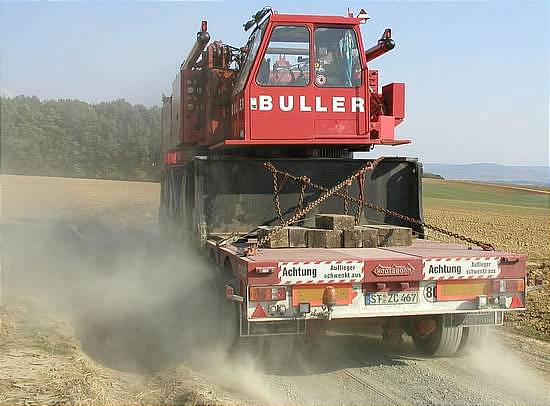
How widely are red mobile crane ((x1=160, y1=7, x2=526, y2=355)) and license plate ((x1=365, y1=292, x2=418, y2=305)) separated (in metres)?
0.01

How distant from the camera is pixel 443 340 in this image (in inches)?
276

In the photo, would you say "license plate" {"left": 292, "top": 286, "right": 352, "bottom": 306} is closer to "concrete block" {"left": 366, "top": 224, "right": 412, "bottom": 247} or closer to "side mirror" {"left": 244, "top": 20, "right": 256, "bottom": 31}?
"concrete block" {"left": 366, "top": 224, "right": 412, "bottom": 247}

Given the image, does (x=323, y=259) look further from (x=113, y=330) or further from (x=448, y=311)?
(x=113, y=330)

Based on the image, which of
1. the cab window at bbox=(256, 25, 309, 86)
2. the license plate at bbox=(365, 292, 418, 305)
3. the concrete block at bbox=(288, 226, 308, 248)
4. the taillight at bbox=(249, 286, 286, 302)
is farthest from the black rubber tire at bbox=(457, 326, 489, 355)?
the cab window at bbox=(256, 25, 309, 86)

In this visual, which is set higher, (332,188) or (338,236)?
(332,188)

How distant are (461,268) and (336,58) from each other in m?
3.12

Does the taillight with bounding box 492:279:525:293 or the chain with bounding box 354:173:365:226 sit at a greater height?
the chain with bounding box 354:173:365:226

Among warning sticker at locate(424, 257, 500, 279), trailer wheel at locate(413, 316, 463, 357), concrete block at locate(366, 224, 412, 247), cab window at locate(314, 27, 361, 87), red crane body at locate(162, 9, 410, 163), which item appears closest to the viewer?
warning sticker at locate(424, 257, 500, 279)

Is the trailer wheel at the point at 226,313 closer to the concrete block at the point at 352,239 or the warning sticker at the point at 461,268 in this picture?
the concrete block at the point at 352,239

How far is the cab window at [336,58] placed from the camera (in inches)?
323

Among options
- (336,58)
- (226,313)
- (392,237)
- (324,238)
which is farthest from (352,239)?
(336,58)

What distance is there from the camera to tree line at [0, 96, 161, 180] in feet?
179

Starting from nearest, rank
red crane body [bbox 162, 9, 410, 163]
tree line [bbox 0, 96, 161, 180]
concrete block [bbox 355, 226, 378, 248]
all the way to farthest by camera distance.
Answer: concrete block [bbox 355, 226, 378, 248]
red crane body [bbox 162, 9, 410, 163]
tree line [bbox 0, 96, 161, 180]

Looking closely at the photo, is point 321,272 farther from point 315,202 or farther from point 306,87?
point 306,87
